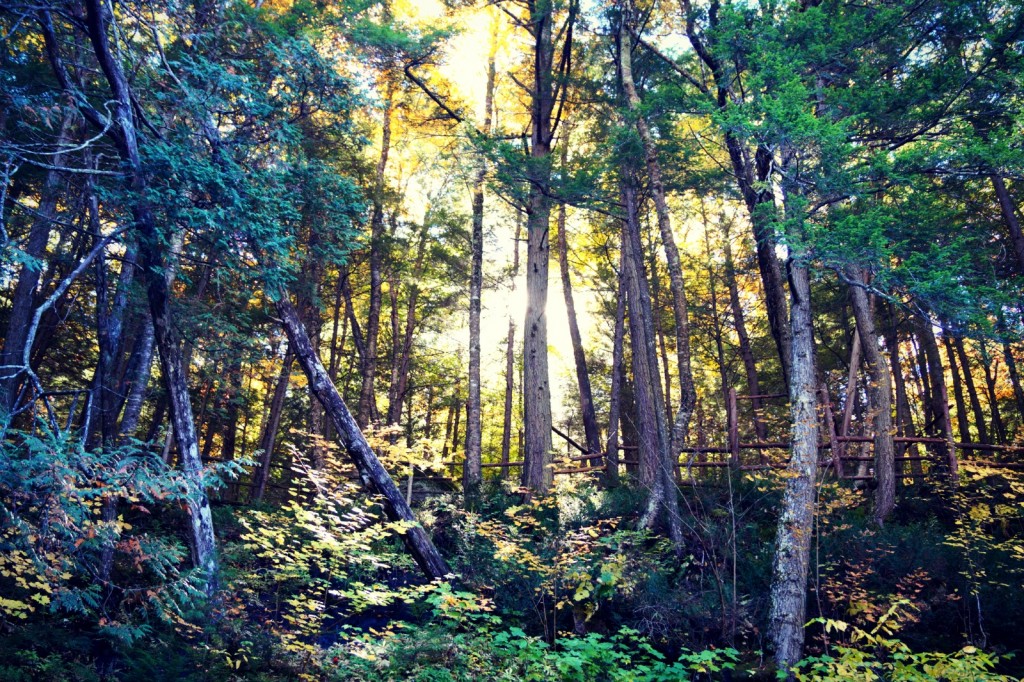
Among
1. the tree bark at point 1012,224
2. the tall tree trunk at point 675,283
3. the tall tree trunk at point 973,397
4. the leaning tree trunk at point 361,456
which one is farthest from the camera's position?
the tall tree trunk at point 973,397

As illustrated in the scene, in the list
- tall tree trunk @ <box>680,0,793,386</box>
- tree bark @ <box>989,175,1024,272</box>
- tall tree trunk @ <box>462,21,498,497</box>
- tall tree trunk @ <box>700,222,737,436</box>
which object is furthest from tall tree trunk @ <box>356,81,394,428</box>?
tree bark @ <box>989,175,1024,272</box>

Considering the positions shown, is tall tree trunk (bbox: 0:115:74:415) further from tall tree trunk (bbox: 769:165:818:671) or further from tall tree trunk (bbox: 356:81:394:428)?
tall tree trunk (bbox: 769:165:818:671)

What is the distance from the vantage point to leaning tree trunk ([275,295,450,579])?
768cm

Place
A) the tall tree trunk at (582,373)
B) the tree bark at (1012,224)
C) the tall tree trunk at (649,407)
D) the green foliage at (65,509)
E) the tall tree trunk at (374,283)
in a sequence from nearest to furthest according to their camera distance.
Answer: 1. the green foliage at (65,509)
2. the tall tree trunk at (649,407)
3. the tree bark at (1012,224)
4. the tall tree trunk at (374,283)
5. the tall tree trunk at (582,373)

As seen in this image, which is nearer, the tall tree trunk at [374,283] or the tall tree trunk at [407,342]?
the tall tree trunk at [374,283]

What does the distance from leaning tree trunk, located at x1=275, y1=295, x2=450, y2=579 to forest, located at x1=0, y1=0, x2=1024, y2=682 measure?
0.13ft

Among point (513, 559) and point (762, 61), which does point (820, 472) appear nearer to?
point (513, 559)

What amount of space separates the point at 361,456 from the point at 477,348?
5.74 meters

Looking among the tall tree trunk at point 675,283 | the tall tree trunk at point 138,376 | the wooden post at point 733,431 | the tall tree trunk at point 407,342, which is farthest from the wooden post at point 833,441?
the tall tree trunk at point 138,376

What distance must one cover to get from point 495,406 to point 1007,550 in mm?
18124

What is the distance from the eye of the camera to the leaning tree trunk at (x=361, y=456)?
7676 mm

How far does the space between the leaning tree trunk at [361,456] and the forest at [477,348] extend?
4 centimetres

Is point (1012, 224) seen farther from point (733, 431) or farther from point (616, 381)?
point (616, 381)

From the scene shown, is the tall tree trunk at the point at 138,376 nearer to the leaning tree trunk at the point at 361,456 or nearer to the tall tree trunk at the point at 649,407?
the leaning tree trunk at the point at 361,456
